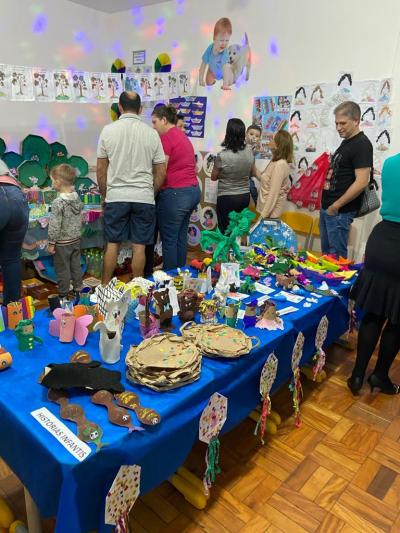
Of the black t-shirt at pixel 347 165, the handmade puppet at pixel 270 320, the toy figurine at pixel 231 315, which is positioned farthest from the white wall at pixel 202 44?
the toy figurine at pixel 231 315

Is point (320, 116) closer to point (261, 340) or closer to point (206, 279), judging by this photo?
point (206, 279)

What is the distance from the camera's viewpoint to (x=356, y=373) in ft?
6.79

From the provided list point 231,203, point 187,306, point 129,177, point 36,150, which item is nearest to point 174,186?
point 129,177

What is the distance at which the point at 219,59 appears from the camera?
3.81 metres

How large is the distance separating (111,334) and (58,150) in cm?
324

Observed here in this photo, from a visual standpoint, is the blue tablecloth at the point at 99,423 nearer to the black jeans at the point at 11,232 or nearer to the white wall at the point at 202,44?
the black jeans at the point at 11,232

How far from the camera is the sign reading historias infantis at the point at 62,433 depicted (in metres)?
0.89

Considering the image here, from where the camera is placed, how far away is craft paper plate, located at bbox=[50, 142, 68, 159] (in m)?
3.93

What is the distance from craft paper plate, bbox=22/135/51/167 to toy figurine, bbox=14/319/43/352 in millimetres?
2946

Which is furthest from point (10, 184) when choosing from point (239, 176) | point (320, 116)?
point (320, 116)

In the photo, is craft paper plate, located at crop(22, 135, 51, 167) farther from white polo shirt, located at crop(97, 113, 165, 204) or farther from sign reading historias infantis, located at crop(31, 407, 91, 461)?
sign reading historias infantis, located at crop(31, 407, 91, 461)

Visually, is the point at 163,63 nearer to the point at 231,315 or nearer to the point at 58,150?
the point at 58,150

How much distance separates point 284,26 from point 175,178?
66.0 inches

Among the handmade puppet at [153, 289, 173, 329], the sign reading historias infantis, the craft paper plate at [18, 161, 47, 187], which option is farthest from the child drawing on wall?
the sign reading historias infantis
